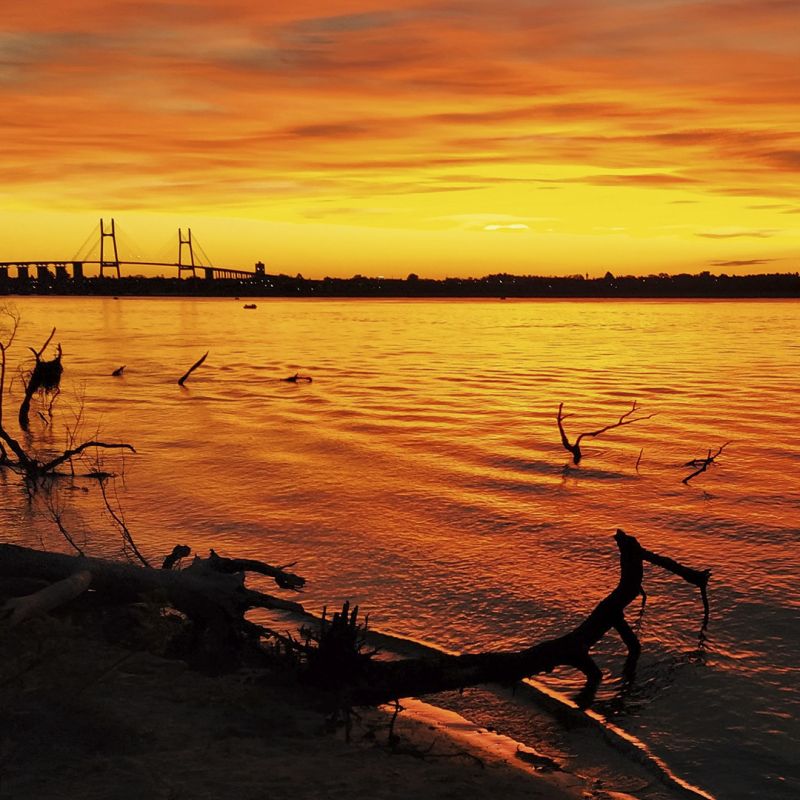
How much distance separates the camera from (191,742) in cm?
582

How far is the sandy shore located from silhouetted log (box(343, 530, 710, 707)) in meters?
0.26

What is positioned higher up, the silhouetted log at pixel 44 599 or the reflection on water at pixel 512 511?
the silhouetted log at pixel 44 599

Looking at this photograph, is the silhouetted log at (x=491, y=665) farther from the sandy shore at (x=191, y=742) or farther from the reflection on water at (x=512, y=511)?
the reflection on water at (x=512, y=511)

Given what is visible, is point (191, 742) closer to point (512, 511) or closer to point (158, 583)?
point (158, 583)

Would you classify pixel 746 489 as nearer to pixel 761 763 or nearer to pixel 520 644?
pixel 520 644

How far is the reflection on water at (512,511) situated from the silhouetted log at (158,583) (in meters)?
2.61

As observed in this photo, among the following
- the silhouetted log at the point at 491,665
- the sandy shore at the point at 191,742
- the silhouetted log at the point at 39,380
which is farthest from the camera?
the silhouetted log at the point at 39,380

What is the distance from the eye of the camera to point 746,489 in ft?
58.7

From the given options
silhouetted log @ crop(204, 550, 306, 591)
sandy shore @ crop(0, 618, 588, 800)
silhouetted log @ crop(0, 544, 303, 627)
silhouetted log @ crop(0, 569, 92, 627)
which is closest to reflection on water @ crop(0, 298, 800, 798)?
silhouetted log @ crop(204, 550, 306, 591)

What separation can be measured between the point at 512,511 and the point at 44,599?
10.4 m

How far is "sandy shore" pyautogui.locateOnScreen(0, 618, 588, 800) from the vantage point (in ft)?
17.4

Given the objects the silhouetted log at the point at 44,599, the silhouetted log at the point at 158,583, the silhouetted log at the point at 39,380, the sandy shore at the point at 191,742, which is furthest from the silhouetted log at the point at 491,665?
the silhouetted log at the point at 39,380

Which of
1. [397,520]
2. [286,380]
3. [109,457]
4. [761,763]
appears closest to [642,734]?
[761,763]

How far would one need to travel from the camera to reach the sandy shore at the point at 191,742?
5.31 meters
